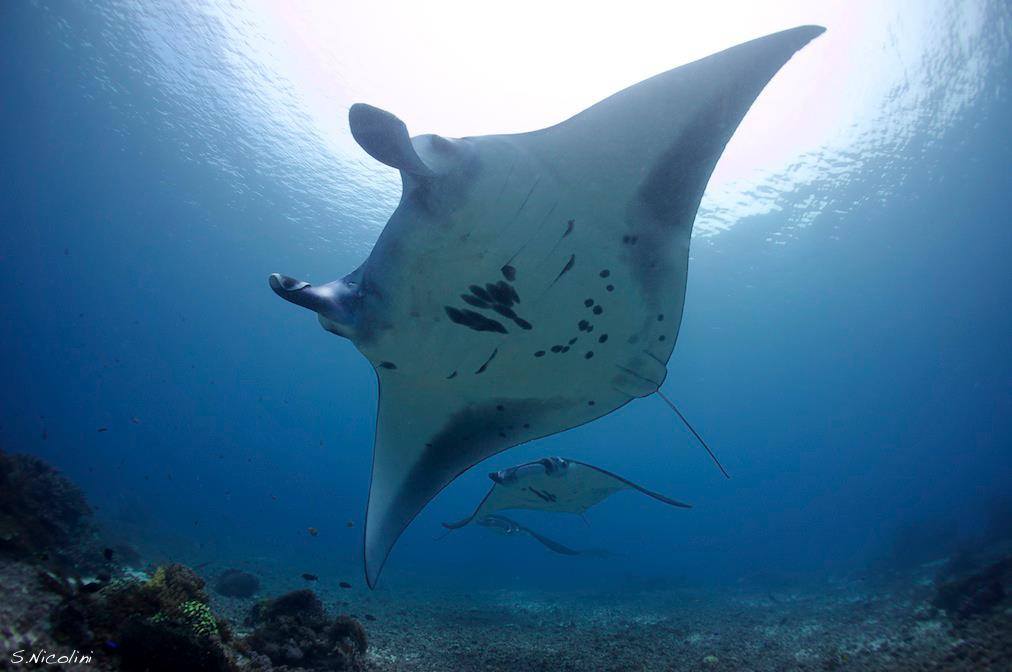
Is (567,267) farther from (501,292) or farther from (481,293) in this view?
(481,293)

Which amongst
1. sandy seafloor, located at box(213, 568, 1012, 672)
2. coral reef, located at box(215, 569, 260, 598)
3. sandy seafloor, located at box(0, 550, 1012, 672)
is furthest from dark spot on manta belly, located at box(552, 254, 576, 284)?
coral reef, located at box(215, 569, 260, 598)

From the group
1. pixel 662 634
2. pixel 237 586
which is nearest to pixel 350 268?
pixel 237 586

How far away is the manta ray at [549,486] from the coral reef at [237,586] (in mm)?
6619

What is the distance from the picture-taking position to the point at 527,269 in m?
2.58

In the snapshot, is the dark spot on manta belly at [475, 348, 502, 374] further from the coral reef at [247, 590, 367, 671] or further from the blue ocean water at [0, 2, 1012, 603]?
the blue ocean water at [0, 2, 1012, 603]

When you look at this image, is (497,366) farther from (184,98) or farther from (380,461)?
(184,98)

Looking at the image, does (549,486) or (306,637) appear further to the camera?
(549,486)

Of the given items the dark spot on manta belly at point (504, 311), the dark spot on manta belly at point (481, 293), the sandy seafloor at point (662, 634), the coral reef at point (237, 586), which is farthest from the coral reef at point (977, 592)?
the coral reef at point (237, 586)

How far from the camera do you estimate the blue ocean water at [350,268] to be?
48.2 feet

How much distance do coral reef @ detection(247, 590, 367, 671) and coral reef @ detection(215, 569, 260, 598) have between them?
6.97m

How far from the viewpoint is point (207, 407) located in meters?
65.2

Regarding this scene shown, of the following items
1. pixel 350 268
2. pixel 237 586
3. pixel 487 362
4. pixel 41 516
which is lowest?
pixel 237 586

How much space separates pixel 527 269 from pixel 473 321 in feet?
1.51

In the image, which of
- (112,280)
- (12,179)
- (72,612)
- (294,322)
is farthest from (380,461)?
(112,280)
